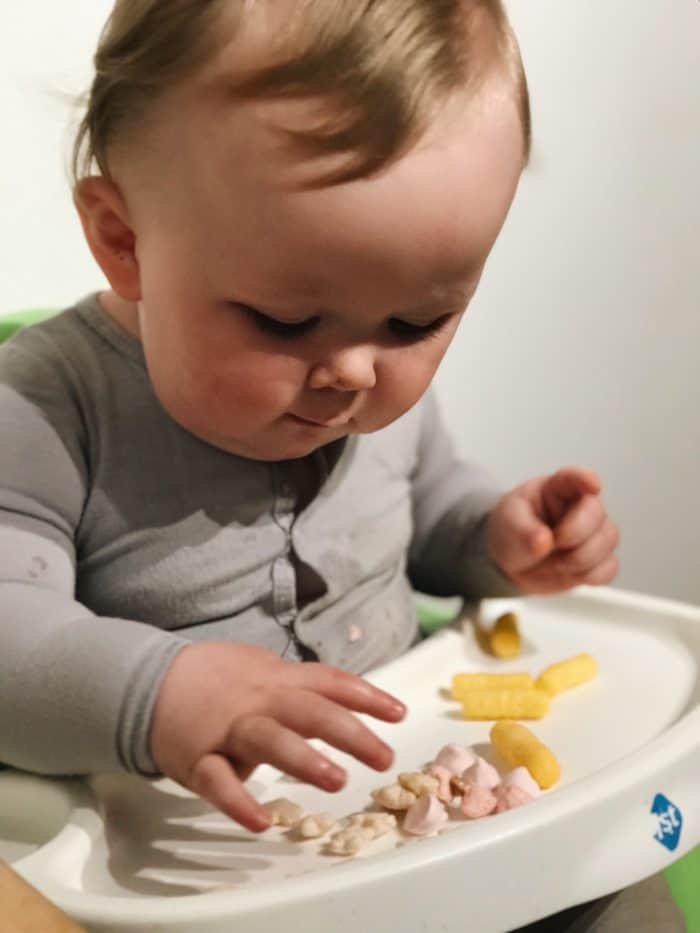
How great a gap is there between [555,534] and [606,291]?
0.39 metres

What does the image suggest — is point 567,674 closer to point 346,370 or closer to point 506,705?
point 506,705

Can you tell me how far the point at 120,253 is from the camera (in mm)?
470

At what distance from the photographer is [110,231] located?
1.53 feet

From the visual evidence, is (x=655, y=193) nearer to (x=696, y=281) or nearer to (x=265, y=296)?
(x=696, y=281)

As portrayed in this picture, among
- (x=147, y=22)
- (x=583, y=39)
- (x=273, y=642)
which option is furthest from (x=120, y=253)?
(x=583, y=39)

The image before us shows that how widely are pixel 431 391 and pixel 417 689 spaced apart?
214 mm

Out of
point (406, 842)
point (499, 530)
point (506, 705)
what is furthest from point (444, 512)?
point (406, 842)

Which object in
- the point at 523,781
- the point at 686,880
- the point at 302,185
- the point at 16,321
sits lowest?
the point at 686,880

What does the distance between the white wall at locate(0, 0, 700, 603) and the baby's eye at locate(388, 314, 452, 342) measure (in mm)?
357

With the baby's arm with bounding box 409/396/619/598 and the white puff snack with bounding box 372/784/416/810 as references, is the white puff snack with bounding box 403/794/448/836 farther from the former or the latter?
the baby's arm with bounding box 409/396/619/598

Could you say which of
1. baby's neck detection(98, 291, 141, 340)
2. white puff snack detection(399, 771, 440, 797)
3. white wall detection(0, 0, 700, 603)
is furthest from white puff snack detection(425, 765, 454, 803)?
white wall detection(0, 0, 700, 603)

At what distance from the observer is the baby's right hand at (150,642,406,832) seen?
1.18 ft

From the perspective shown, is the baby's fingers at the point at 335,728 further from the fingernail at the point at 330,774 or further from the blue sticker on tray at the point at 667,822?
the blue sticker on tray at the point at 667,822

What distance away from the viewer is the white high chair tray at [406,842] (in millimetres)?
358
